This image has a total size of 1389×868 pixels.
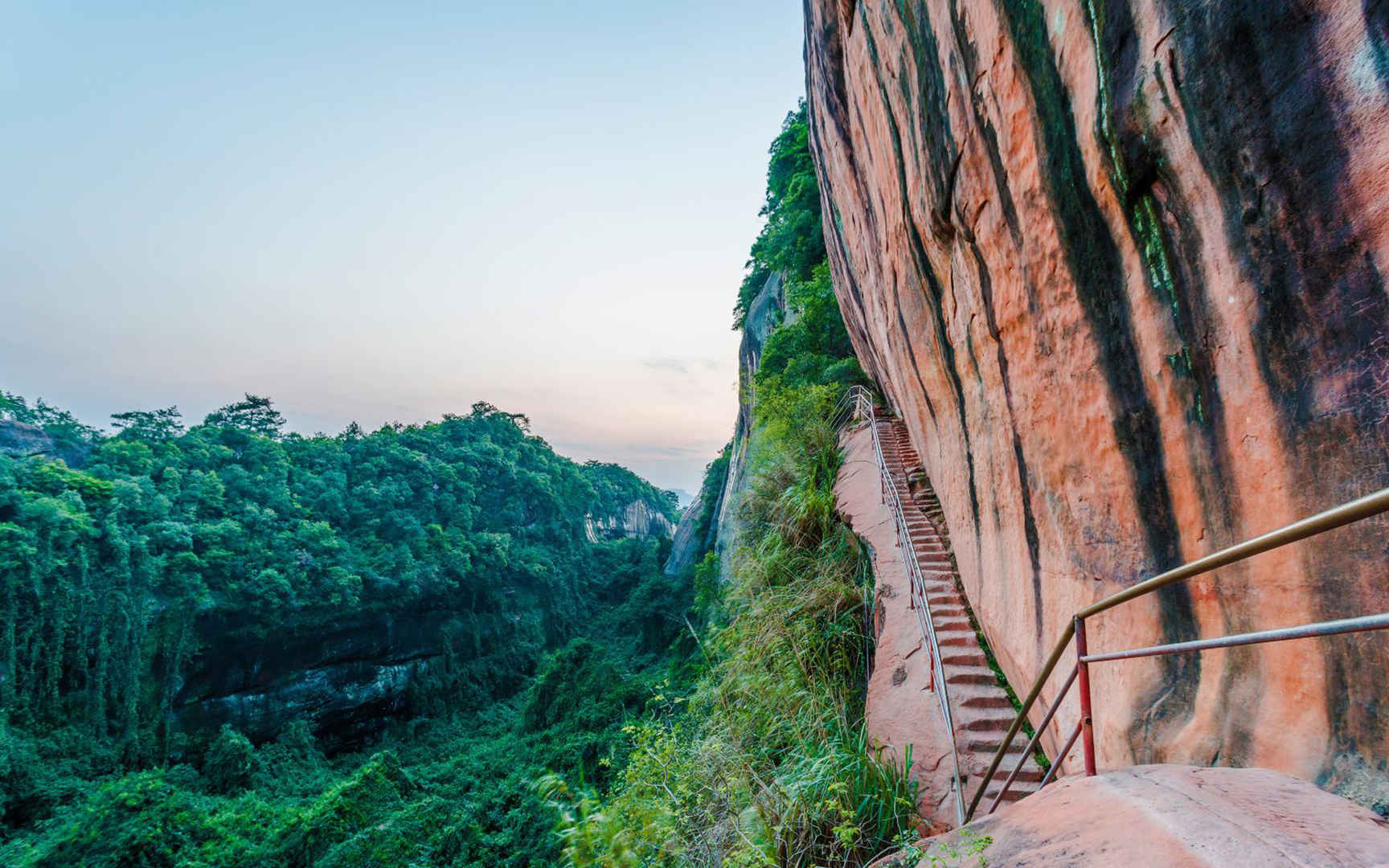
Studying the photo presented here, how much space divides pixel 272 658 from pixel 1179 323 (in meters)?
26.6

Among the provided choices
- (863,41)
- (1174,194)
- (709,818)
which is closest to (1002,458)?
(1174,194)

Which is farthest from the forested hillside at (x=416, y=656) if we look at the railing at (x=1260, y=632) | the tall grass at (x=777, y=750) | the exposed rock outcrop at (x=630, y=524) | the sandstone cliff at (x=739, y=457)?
the exposed rock outcrop at (x=630, y=524)

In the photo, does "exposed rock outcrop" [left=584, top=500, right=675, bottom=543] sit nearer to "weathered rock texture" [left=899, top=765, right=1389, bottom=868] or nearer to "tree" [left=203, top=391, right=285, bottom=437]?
"tree" [left=203, top=391, right=285, bottom=437]

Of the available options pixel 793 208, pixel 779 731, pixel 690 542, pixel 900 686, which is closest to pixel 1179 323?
pixel 900 686

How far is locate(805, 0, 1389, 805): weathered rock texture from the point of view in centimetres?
148

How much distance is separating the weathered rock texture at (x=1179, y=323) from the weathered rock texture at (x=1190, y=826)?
27 centimetres

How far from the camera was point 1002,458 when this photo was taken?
11.4 feet

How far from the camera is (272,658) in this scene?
1961 centimetres

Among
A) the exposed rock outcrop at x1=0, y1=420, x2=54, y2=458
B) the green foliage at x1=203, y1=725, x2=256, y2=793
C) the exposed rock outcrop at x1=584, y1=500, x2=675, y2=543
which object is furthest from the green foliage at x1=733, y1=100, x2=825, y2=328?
the exposed rock outcrop at x1=584, y1=500, x2=675, y2=543

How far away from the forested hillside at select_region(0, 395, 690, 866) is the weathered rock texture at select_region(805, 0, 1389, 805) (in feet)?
38.6

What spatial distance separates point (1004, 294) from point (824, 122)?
4385 millimetres

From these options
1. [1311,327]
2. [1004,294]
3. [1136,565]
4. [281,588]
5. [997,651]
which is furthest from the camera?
[281,588]

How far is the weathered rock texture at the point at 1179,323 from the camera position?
1481 mm

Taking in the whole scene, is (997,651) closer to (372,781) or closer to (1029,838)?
(1029,838)
